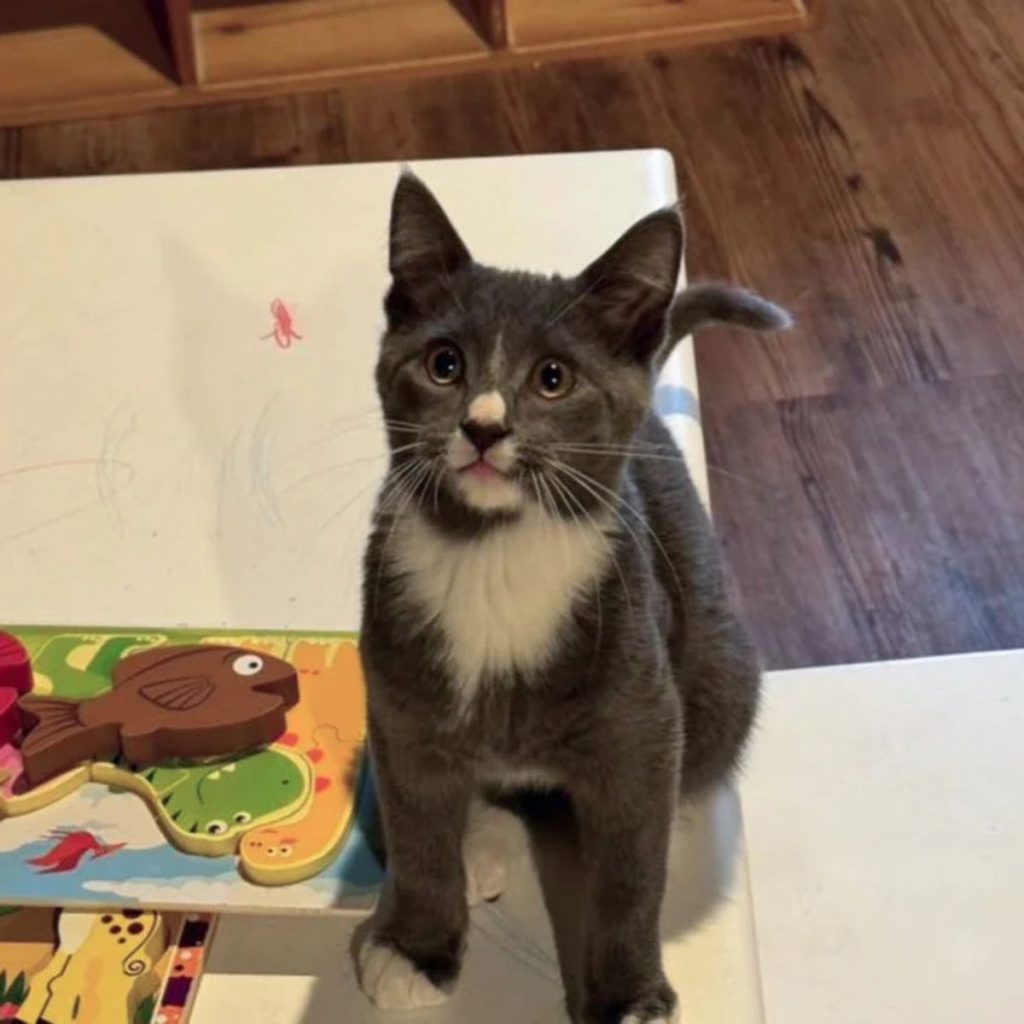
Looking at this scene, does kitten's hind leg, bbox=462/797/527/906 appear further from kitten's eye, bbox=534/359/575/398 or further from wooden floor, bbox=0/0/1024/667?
wooden floor, bbox=0/0/1024/667

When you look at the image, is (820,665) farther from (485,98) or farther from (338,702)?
(485,98)

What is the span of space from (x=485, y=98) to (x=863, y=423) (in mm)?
870

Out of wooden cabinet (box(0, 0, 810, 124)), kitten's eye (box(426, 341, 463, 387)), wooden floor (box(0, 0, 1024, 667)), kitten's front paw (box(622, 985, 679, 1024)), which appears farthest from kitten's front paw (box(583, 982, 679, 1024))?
wooden cabinet (box(0, 0, 810, 124))

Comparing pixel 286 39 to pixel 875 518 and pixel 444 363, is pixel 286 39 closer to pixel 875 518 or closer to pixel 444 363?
pixel 875 518

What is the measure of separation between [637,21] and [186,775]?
1.91 meters

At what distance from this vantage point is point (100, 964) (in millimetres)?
872

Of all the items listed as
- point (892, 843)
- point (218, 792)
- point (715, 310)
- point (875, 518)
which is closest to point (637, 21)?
point (875, 518)

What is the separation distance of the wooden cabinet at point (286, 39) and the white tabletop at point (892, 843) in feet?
4.71

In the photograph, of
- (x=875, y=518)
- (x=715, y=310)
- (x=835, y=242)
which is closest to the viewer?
(x=715, y=310)

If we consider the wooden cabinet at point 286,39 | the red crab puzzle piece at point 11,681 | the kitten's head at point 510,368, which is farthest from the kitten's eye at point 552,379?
the wooden cabinet at point 286,39

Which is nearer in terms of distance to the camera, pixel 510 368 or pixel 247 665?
pixel 510 368

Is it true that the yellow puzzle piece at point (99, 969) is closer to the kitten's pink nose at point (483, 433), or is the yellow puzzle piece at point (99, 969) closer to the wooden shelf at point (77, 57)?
the kitten's pink nose at point (483, 433)

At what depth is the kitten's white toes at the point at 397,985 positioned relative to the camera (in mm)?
878

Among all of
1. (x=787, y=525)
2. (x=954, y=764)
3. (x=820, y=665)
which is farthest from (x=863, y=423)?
(x=954, y=764)
